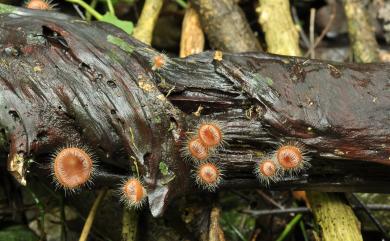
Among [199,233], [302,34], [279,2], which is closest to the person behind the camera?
[199,233]

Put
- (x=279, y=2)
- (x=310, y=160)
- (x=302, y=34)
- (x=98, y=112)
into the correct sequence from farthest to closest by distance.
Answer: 1. (x=302, y=34)
2. (x=279, y=2)
3. (x=310, y=160)
4. (x=98, y=112)

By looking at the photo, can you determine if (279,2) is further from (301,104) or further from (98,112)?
(98,112)

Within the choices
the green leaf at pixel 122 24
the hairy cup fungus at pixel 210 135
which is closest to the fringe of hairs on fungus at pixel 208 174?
the hairy cup fungus at pixel 210 135

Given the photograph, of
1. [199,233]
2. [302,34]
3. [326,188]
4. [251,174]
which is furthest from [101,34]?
[302,34]

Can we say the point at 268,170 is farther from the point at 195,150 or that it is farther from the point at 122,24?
the point at 122,24

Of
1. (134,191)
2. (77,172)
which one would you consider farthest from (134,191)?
(77,172)

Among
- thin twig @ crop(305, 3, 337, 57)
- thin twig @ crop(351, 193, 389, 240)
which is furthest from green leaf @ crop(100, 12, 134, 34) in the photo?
thin twig @ crop(351, 193, 389, 240)
